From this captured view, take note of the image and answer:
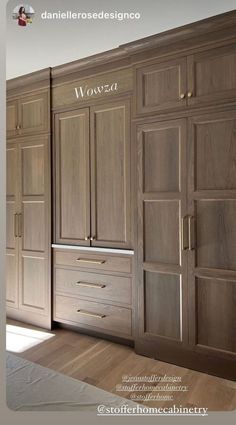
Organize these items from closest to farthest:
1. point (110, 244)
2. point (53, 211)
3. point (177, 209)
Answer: point (177, 209) < point (110, 244) < point (53, 211)

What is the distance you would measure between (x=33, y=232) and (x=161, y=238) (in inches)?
34.7

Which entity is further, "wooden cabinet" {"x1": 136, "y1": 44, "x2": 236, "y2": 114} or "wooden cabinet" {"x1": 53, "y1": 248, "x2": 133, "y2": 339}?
"wooden cabinet" {"x1": 53, "y1": 248, "x2": 133, "y2": 339}

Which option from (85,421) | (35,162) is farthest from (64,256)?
(85,421)

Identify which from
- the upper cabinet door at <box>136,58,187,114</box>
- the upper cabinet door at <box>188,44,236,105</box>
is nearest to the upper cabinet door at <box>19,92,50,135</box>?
the upper cabinet door at <box>136,58,187,114</box>

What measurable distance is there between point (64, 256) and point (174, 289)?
2.70 ft

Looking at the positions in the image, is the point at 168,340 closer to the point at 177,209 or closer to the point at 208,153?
the point at 177,209

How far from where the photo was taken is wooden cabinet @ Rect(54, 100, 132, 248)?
1.75 m

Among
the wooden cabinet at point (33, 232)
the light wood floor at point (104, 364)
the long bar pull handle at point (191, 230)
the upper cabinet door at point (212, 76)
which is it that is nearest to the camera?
the light wood floor at point (104, 364)

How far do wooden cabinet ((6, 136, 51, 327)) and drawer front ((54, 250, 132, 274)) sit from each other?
11cm

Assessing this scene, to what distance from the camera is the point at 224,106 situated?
4.61 ft

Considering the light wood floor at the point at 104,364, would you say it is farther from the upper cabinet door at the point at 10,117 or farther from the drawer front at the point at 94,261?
the upper cabinet door at the point at 10,117

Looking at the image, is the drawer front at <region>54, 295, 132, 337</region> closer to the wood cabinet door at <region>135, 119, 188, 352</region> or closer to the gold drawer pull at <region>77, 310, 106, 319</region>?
the gold drawer pull at <region>77, 310, 106, 319</region>

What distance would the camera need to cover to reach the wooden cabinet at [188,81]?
140cm

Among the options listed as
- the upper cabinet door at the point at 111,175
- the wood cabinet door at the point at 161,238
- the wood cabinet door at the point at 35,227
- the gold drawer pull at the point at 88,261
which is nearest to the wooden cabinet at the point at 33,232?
the wood cabinet door at the point at 35,227
